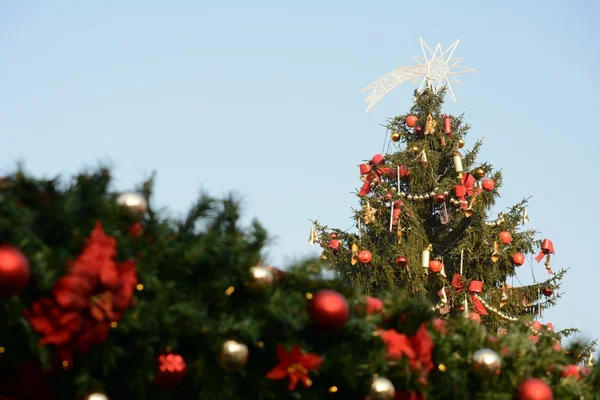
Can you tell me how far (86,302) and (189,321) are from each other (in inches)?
21.7

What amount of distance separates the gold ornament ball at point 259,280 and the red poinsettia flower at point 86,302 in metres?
0.70

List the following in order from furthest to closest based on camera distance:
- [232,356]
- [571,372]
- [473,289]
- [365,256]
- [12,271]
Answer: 1. [365,256]
2. [473,289]
3. [571,372]
4. [232,356]
5. [12,271]

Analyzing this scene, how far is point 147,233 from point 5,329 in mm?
875

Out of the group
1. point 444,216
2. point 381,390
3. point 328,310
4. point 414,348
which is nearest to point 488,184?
point 444,216

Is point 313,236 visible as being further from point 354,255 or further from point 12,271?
point 12,271

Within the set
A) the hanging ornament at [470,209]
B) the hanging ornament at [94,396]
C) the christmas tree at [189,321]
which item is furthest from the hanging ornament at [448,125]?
the hanging ornament at [94,396]

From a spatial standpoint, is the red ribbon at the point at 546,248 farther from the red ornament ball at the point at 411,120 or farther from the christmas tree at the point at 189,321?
the christmas tree at the point at 189,321

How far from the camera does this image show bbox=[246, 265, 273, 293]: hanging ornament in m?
4.32

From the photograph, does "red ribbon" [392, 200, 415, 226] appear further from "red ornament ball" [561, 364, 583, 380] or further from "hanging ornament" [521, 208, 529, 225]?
"red ornament ball" [561, 364, 583, 380]

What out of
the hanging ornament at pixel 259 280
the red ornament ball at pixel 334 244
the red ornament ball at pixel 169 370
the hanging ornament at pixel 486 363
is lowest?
the red ornament ball at pixel 169 370

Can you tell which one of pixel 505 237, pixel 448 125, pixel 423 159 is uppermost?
pixel 448 125

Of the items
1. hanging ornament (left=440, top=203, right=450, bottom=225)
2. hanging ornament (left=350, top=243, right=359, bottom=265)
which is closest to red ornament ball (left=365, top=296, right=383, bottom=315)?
hanging ornament (left=350, top=243, right=359, bottom=265)

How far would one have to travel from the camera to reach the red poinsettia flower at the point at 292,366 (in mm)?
4281

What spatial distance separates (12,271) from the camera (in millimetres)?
3461
